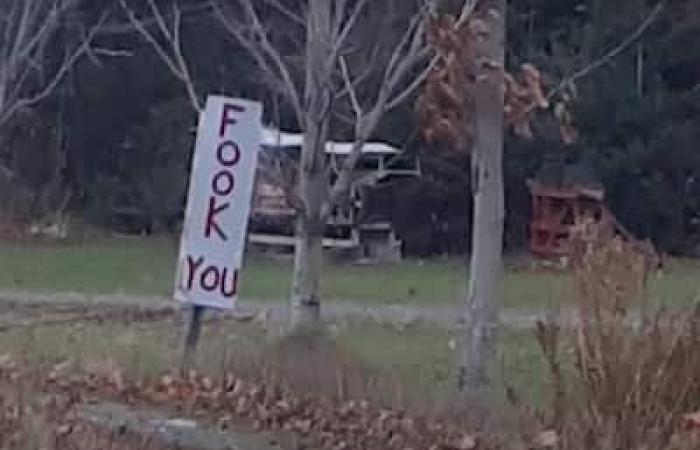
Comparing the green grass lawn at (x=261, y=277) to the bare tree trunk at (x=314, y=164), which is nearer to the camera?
the bare tree trunk at (x=314, y=164)

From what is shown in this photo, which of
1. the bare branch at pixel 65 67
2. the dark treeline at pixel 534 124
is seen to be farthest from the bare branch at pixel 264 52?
the bare branch at pixel 65 67

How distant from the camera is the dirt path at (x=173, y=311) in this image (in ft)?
65.3

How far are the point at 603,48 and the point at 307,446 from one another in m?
24.6

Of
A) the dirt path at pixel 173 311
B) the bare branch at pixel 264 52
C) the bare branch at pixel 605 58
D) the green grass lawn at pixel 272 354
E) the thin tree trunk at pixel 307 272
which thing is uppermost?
the bare branch at pixel 605 58

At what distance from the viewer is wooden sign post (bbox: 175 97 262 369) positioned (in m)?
11.8

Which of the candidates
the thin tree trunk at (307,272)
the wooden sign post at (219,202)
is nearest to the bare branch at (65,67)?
the thin tree trunk at (307,272)

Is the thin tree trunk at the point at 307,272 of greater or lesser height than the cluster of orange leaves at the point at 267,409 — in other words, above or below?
above

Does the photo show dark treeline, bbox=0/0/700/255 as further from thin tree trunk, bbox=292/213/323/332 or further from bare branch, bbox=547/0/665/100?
thin tree trunk, bbox=292/213/323/332

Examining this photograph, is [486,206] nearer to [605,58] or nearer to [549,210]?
[605,58]

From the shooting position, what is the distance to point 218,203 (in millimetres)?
11773

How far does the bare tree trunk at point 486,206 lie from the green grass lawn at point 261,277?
873cm

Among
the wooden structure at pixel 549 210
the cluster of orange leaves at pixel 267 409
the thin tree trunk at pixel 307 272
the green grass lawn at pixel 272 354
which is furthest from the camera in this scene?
the wooden structure at pixel 549 210

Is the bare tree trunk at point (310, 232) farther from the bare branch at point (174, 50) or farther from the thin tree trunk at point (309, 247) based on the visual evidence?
the bare branch at point (174, 50)

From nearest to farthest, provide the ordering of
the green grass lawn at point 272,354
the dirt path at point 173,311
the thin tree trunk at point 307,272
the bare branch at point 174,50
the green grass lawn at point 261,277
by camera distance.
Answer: the green grass lawn at point 272,354 < the thin tree trunk at point 307,272 < the bare branch at point 174,50 < the dirt path at point 173,311 < the green grass lawn at point 261,277
